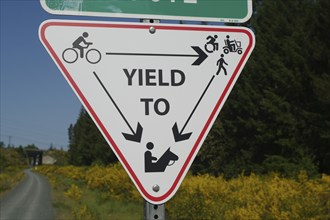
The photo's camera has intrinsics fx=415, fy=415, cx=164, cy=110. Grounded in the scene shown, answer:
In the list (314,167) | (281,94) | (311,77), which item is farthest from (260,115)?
(314,167)

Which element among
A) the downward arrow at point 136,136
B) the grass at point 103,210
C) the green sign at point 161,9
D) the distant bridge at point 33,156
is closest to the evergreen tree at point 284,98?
the grass at point 103,210

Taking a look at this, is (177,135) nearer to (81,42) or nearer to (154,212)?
(154,212)

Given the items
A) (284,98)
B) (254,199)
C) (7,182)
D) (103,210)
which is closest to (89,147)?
(7,182)

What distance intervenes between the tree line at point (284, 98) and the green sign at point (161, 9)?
20.7 meters

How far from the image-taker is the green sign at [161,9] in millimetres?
1680

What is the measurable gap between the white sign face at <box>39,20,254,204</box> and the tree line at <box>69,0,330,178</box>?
20766 millimetres

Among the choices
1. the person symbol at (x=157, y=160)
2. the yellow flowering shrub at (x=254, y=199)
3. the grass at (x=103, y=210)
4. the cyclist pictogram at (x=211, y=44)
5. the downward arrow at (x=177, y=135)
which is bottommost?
the grass at (x=103, y=210)

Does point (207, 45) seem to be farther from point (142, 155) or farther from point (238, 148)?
point (238, 148)

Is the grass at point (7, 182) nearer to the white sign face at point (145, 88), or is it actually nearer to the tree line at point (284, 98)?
the tree line at point (284, 98)

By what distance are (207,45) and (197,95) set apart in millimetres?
216

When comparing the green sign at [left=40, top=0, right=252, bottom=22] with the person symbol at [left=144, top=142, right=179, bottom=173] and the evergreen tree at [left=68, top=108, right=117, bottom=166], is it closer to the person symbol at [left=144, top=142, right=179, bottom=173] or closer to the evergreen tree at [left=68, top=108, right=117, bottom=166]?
the person symbol at [left=144, top=142, right=179, bottom=173]

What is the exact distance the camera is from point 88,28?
1.64 meters

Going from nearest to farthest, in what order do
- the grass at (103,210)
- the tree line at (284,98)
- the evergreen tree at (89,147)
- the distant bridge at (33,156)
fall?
1. the grass at (103,210)
2. the tree line at (284,98)
3. the evergreen tree at (89,147)
4. the distant bridge at (33,156)

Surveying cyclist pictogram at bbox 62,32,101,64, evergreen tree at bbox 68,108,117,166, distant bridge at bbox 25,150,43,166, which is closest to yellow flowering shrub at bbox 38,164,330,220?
cyclist pictogram at bbox 62,32,101,64
